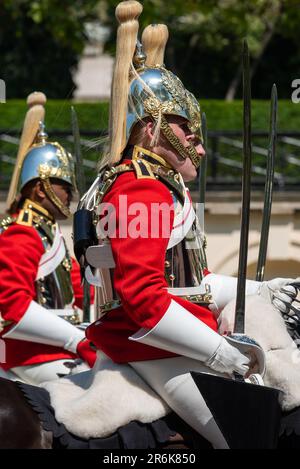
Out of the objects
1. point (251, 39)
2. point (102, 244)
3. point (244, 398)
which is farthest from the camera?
point (251, 39)

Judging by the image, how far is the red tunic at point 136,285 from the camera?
12.4 feet

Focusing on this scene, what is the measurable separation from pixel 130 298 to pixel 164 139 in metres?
0.60

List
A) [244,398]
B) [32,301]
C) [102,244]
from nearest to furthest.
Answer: [244,398], [102,244], [32,301]

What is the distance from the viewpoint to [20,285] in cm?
542

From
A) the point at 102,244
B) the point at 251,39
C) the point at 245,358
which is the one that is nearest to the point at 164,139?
the point at 102,244

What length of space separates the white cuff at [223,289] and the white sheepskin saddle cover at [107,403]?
0.51 m

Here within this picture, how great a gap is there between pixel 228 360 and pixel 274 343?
11.1 inches

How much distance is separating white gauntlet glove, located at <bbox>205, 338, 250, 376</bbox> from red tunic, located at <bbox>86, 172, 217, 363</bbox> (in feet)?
0.66

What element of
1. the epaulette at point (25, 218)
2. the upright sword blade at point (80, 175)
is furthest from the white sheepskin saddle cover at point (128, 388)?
the epaulette at point (25, 218)

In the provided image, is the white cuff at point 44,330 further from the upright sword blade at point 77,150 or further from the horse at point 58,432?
the horse at point 58,432

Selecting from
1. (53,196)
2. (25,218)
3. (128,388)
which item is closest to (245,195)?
(128,388)
